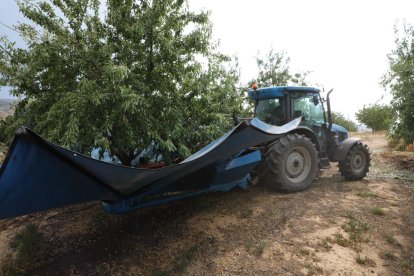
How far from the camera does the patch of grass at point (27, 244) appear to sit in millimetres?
3536

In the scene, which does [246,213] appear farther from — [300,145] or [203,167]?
[300,145]

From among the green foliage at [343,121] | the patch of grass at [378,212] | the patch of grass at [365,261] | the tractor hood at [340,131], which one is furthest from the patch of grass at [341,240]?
the green foliage at [343,121]

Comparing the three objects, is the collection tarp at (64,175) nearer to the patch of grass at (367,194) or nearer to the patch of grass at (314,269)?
the patch of grass at (314,269)

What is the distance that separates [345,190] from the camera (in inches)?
223

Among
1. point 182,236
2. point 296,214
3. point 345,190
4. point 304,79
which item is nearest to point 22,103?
point 182,236

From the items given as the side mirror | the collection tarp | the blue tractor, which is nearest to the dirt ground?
the blue tractor

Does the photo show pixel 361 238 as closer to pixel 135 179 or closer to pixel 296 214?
pixel 296 214

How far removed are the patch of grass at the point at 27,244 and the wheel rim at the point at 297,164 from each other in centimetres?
430

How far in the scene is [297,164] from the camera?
214 inches

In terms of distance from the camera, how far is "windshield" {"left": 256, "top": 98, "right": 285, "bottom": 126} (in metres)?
5.87

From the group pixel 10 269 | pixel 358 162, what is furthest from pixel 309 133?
pixel 10 269

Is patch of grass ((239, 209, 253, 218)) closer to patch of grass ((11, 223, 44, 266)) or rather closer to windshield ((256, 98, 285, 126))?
windshield ((256, 98, 285, 126))

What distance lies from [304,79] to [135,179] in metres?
24.0

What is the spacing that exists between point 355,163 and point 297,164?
2.04 meters
